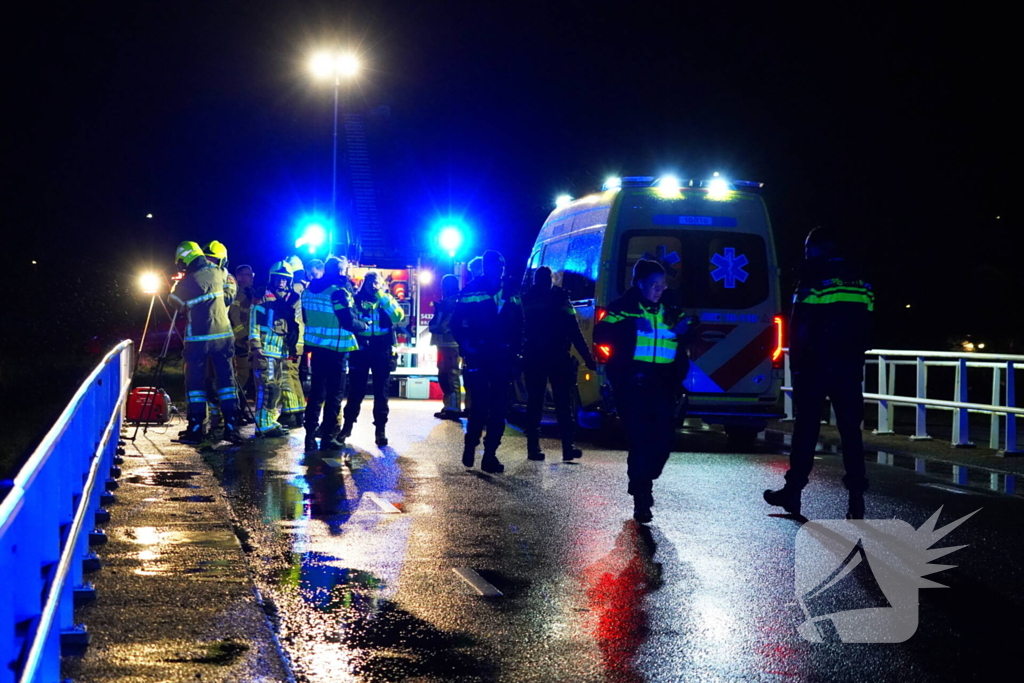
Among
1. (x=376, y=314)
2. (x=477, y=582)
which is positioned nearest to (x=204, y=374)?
(x=376, y=314)

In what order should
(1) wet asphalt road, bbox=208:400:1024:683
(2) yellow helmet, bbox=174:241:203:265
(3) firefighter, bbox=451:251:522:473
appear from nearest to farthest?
(1) wet asphalt road, bbox=208:400:1024:683, (3) firefighter, bbox=451:251:522:473, (2) yellow helmet, bbox=174:241:203:265

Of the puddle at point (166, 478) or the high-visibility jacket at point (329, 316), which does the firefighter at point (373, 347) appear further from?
the puddle at point (166, 478)

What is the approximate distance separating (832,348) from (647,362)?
121 centimetres

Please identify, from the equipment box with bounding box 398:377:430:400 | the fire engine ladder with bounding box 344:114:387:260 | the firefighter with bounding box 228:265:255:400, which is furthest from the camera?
the fire engine ladder with bounding box 344:114:387:260

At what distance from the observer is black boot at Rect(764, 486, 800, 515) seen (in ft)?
28.4

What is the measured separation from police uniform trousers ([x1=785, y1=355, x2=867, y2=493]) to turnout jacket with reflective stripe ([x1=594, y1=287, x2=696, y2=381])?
0.83 meters

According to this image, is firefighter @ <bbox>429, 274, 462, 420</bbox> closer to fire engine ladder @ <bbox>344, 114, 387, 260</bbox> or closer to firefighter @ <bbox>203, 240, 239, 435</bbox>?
firefighter @ <bbox>203, 240, 239, 435</bbox>

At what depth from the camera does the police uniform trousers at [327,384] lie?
42.3 ft

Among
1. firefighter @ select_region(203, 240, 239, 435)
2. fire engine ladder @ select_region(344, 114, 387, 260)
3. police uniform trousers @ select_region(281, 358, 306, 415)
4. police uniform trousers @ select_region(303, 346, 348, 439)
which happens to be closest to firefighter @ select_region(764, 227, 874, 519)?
police uniform trousers @ select_region(303, 346, 348, 439)

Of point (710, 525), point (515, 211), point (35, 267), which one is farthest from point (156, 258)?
point (710, 525)

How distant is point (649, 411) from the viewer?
8578 mm

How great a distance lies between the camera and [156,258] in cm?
6962

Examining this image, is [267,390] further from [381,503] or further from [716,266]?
[381,503]

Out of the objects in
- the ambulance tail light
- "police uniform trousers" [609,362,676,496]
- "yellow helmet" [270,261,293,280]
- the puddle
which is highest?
"yellow helmet" [270,261,293,280]
